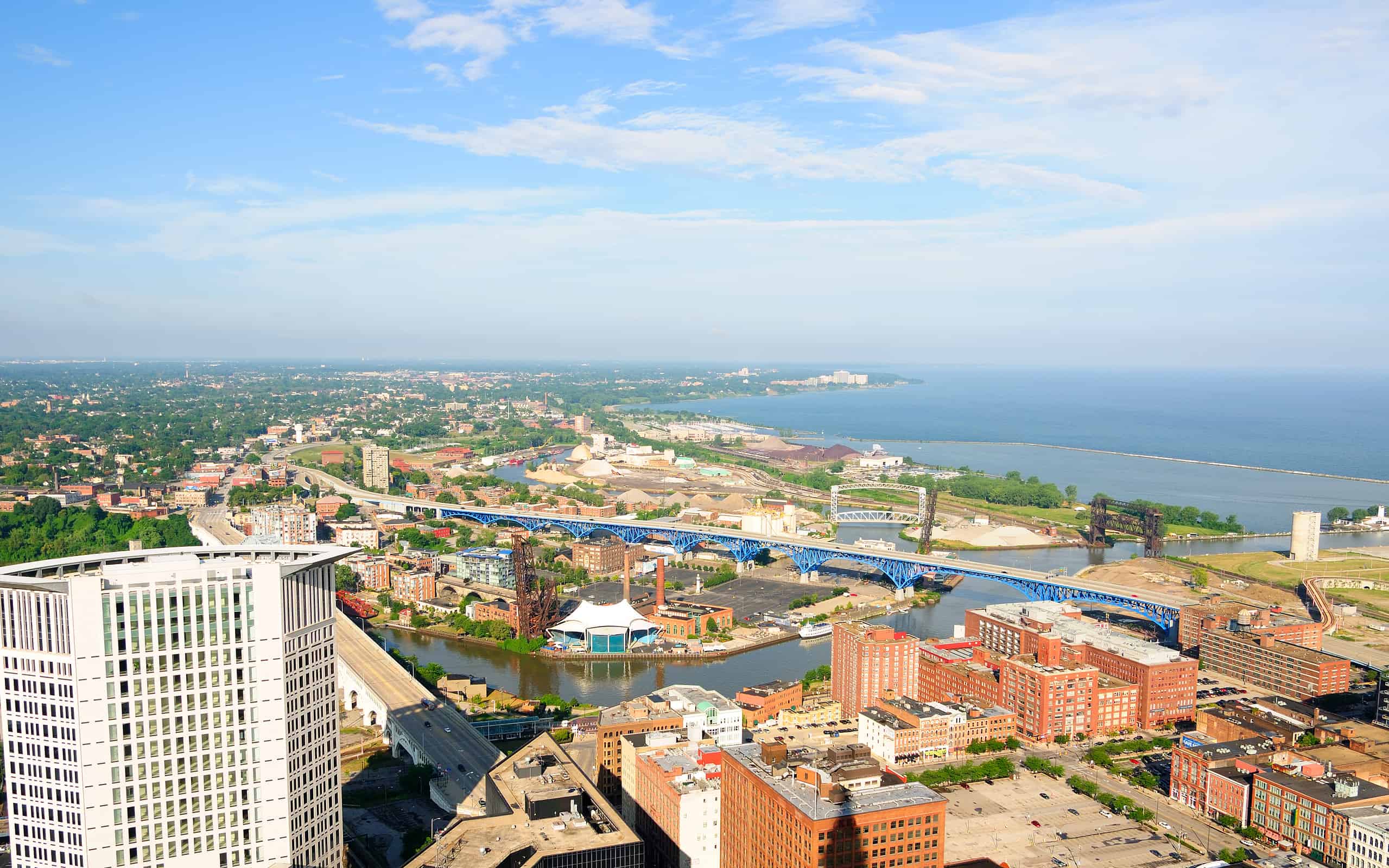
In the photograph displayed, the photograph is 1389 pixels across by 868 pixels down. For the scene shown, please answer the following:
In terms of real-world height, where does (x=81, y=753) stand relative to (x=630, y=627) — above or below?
above

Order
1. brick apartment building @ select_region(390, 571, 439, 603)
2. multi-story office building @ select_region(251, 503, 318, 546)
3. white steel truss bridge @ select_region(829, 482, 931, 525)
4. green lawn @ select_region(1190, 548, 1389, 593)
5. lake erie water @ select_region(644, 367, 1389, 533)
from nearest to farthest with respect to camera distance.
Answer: brick apartment building @ select_region(390, 571, 439, 603) < green lawn @ select_region(1190, 548, 1389, 593) < multi-story office building @ select_region(251, 503, 318, 546) < white steel truss bridge @ select_region(829, 482, 931, 525) < lake erie water @ select_region(644, 367, 1389, 533)

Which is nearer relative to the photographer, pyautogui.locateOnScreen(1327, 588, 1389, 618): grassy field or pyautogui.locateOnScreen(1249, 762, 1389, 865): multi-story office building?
pyautogui.locateOnScreen(1249, 762, 1389, 865): multi-story office building

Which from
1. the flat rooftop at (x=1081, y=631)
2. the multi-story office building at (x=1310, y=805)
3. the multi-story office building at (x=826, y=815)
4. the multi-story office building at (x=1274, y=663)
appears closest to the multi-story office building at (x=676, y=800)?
the multi-story office building at (x=826, y=815)

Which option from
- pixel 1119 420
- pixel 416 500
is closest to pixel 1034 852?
pixel 416 500

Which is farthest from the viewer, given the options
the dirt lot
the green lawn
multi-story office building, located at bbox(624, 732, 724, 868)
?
the green lawn

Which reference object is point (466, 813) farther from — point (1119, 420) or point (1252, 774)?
point (1119, 420)

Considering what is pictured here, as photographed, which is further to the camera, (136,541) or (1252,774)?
(136,541)

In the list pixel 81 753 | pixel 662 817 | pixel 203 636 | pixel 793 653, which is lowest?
pixel 793 653

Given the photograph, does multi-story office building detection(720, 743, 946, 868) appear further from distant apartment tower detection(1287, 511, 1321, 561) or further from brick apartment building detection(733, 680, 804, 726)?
distant apartment tower detection(1287, 511, 1321, 561)

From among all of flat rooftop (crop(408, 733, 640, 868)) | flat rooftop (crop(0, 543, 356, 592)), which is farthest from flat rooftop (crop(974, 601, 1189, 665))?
flat rooftop (crop(0, 543, 356, 592))
